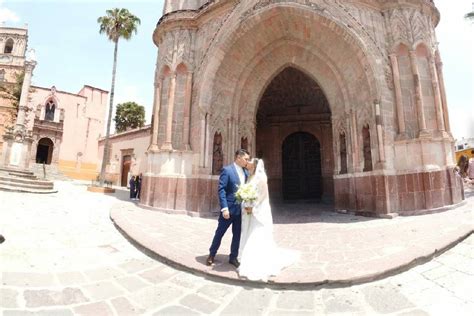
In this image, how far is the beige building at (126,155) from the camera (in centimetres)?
2255

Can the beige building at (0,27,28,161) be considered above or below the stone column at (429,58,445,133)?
above

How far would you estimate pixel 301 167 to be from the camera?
573 inches

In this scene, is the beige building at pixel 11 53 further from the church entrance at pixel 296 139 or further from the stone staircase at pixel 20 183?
the church entrance at pixel 296 139

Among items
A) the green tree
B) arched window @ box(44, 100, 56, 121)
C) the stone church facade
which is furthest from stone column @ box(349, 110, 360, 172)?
arched window @ box(44, 100, 56, 121)

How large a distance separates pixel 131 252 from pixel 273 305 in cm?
277

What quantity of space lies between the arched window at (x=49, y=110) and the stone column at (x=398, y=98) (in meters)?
36.0

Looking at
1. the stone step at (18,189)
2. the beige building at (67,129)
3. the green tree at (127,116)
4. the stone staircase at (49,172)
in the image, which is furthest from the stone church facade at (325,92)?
the green tree at (127,116)

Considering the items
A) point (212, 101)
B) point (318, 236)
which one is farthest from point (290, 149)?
point (318, 236)

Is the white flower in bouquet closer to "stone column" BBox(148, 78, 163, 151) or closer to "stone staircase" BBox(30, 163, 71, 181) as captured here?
"stone column" BBox(148, 78, 163, 151)

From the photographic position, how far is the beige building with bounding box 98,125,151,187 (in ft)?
74.0

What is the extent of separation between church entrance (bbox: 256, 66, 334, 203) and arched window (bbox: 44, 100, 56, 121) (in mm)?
29012

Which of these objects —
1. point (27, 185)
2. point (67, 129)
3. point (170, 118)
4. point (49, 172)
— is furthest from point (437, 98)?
point (67, 129)

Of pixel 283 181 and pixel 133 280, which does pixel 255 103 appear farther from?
pixel 133 280

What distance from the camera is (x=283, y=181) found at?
14.5 meters
